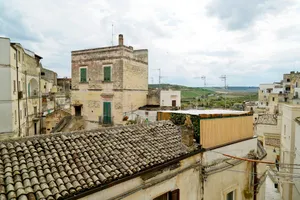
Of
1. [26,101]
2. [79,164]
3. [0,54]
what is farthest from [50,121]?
[79,164]

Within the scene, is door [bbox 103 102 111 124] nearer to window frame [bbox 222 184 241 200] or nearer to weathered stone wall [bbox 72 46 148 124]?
weathered stone wall [bbox 72 46 148 124]

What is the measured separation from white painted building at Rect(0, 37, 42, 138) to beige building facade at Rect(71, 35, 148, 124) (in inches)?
189

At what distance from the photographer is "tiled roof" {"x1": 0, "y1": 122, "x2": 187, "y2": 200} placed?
14.0 ft

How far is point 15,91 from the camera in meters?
18.7

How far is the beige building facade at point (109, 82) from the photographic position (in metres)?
19.8

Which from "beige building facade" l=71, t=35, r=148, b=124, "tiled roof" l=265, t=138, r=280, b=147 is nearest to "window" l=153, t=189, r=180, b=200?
"beige building facade" l=71, t=35, r=148, b=124

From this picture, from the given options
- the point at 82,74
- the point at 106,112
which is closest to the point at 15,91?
the point at 82,74

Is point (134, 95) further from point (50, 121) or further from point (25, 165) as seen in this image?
point (25, 165)

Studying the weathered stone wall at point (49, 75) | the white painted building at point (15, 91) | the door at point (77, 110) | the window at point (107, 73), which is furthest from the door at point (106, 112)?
the weathered stone wall at point (49, 75)

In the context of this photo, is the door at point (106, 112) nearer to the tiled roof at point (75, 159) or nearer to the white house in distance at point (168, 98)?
the white house in distance at point (168, 98)

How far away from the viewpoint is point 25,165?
473 cm

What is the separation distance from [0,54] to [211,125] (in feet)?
54.0

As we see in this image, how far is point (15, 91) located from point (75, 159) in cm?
1650

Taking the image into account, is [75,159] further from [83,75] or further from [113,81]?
[83,75]
